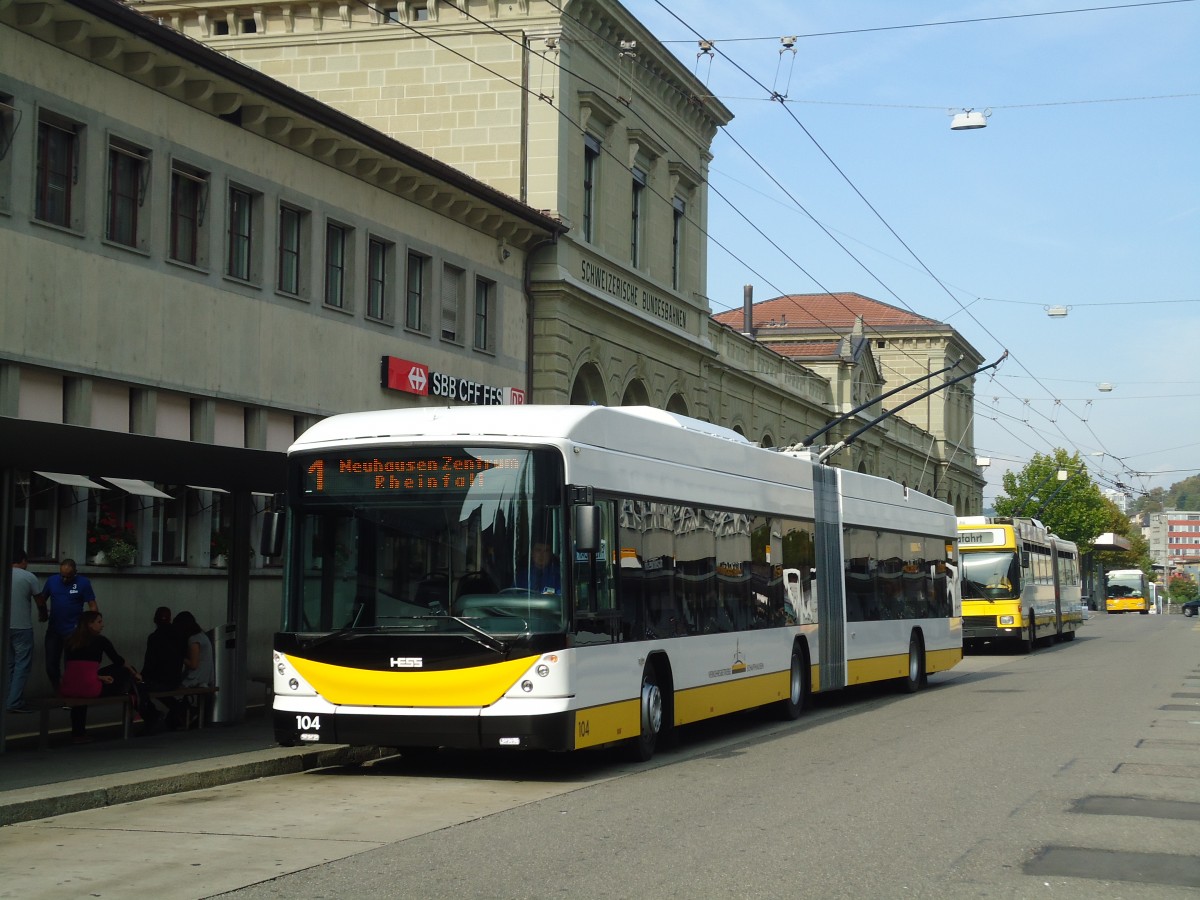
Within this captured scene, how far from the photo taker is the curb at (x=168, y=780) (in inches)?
429

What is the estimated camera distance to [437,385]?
85.1 ft

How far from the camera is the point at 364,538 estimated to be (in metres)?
13.0

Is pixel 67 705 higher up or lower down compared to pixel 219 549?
lower down

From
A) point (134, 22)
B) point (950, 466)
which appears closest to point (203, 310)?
point (134, 22)

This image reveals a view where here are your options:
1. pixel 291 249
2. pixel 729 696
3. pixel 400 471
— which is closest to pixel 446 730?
pixel 400 471

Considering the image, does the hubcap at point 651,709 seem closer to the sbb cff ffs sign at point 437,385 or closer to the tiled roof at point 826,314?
the sbb cff ffs sign at point 437,385

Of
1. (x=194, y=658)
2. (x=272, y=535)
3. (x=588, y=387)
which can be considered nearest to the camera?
(x=272, y=535)

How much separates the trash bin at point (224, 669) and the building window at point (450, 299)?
10267 millimetres

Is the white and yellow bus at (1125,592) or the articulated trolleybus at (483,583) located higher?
the white and yellow bus at (1125,592)

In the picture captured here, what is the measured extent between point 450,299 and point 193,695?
11.7m

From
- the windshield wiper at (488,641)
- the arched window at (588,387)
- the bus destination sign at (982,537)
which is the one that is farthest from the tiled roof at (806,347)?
the windshield wiper at (488,641)

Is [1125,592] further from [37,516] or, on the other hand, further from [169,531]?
[37,516]

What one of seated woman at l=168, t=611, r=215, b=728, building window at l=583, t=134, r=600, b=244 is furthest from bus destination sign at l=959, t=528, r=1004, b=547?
seated woman at l=168, t=611, r=215, b=728

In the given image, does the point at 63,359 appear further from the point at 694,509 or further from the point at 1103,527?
the point at 1103,527
